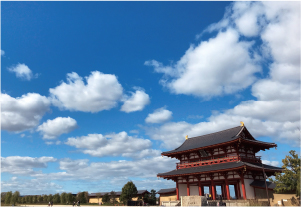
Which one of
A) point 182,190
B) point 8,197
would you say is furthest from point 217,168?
point 8,197

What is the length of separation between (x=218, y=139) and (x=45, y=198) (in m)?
60.4

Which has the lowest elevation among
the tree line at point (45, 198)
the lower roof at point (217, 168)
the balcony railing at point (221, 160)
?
the tree line at point (45, 198)

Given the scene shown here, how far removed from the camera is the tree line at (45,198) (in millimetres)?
56688

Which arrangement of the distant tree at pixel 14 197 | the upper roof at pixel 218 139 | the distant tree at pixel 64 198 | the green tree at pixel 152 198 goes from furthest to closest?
1. the distant tree at pixel 64 198
2. the distant tree at pixel 14 197
3. the green tree at pixel 152 198
4. the upper roof at pixel 218 139

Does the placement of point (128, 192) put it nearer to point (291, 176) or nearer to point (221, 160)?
point (221, 160)

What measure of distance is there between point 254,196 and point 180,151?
12.4 meters

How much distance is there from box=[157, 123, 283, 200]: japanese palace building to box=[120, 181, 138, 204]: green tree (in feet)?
38.6

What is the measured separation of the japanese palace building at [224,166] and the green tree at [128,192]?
11771 millimetres

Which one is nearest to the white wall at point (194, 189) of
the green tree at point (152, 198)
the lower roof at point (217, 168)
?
the lower roof at point (217, 168)

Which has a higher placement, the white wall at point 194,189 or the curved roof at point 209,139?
the curved roof at point 209,139

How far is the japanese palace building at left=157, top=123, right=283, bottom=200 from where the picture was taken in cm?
3062

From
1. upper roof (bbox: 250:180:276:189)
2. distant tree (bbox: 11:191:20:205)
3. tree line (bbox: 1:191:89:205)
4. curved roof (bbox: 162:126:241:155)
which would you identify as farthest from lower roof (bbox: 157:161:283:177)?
distant tree (bbox: 11:191:20:205)

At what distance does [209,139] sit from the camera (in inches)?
1517

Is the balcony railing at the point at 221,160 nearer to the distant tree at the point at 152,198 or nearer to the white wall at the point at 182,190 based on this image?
the white wall at the point at 182,190
